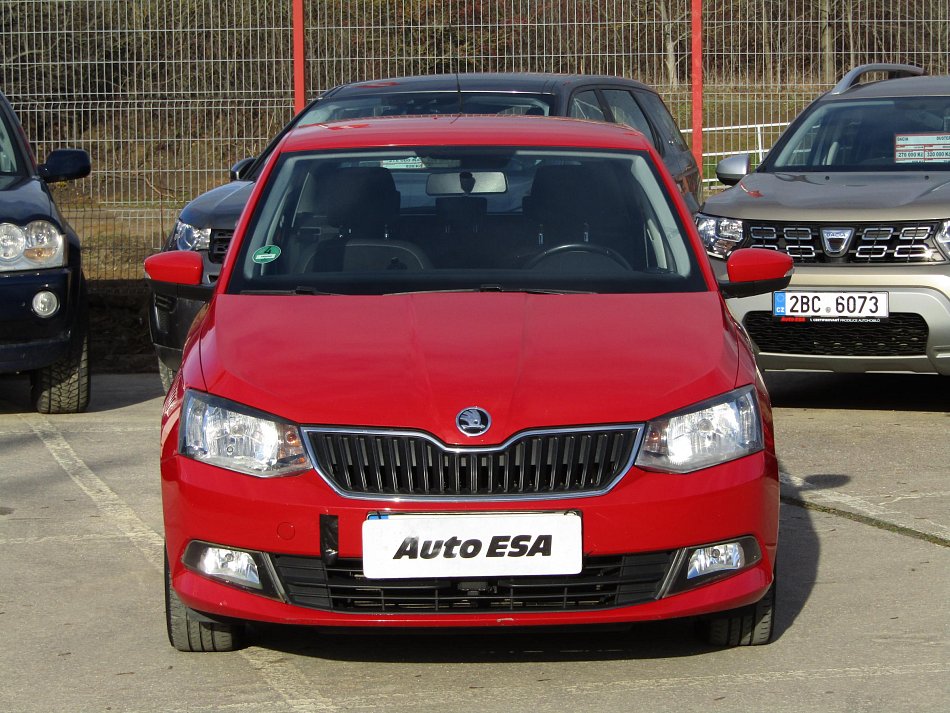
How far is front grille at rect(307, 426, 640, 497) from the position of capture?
4.05 meters

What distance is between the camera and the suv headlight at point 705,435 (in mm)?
4145

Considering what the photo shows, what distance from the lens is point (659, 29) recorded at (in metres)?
13.8

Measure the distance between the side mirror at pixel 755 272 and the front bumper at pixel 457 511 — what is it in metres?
1.21

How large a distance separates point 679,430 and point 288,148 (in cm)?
199

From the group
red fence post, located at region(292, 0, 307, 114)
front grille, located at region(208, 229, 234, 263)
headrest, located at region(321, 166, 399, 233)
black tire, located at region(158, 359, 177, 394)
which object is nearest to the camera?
headrest, located at region(321, 166, 399, 233)

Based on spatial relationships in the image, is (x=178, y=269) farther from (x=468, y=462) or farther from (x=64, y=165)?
(x=64, y=165)

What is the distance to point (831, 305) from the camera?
8.23 meters

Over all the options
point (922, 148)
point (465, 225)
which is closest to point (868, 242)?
point (922, 148)

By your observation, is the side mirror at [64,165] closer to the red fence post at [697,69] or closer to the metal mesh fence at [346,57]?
the metal mesh fence at [346,57]

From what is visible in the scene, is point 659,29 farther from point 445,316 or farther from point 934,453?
point 445,316

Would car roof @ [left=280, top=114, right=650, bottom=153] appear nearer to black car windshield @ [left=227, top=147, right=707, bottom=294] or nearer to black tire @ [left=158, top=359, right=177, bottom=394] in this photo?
black car windshield @ [left=227, top=147, right=707, bottom=294]

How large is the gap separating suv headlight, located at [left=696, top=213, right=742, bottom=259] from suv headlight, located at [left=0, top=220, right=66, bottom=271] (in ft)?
11.1

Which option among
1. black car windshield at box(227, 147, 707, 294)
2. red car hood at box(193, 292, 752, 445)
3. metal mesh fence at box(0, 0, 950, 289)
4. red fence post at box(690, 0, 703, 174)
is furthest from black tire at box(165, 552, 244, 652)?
red fence post at box(690, 0, 703, 174)

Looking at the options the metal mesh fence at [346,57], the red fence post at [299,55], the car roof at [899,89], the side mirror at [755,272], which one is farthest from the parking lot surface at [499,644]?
the red fence post at [299,55]
